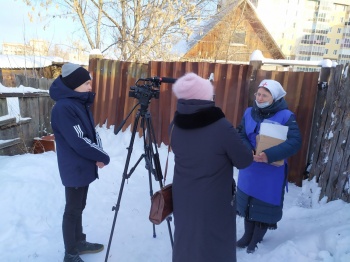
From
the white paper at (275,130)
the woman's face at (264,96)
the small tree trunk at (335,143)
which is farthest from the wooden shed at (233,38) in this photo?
the white paper at (275,130)

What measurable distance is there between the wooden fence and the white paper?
65.5 inches

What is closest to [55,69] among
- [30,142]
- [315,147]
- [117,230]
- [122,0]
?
[122,0]

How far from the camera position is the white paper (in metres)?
2.39

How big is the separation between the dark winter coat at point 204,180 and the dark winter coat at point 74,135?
2.59 feet

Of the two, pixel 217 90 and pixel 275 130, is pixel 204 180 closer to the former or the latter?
pixel 275 130

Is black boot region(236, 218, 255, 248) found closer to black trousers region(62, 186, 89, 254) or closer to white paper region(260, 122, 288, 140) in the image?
white paper region(260, 122, 288, 140)

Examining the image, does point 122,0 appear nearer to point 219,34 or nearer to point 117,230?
point 219,34

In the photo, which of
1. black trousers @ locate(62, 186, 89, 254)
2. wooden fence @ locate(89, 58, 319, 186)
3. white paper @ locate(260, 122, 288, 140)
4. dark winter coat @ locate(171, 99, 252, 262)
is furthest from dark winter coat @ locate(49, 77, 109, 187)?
wooden fence @ locate(89, 58, 319, 186)

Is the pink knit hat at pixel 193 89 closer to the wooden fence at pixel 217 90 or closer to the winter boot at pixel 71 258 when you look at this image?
the winter boot at pixel 71 258

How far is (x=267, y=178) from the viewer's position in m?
2.47

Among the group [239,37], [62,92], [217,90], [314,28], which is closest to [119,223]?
[62,92]

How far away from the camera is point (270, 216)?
2492mm

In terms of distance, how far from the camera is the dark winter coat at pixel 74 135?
2121 millimetres

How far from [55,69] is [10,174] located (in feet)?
29.8
